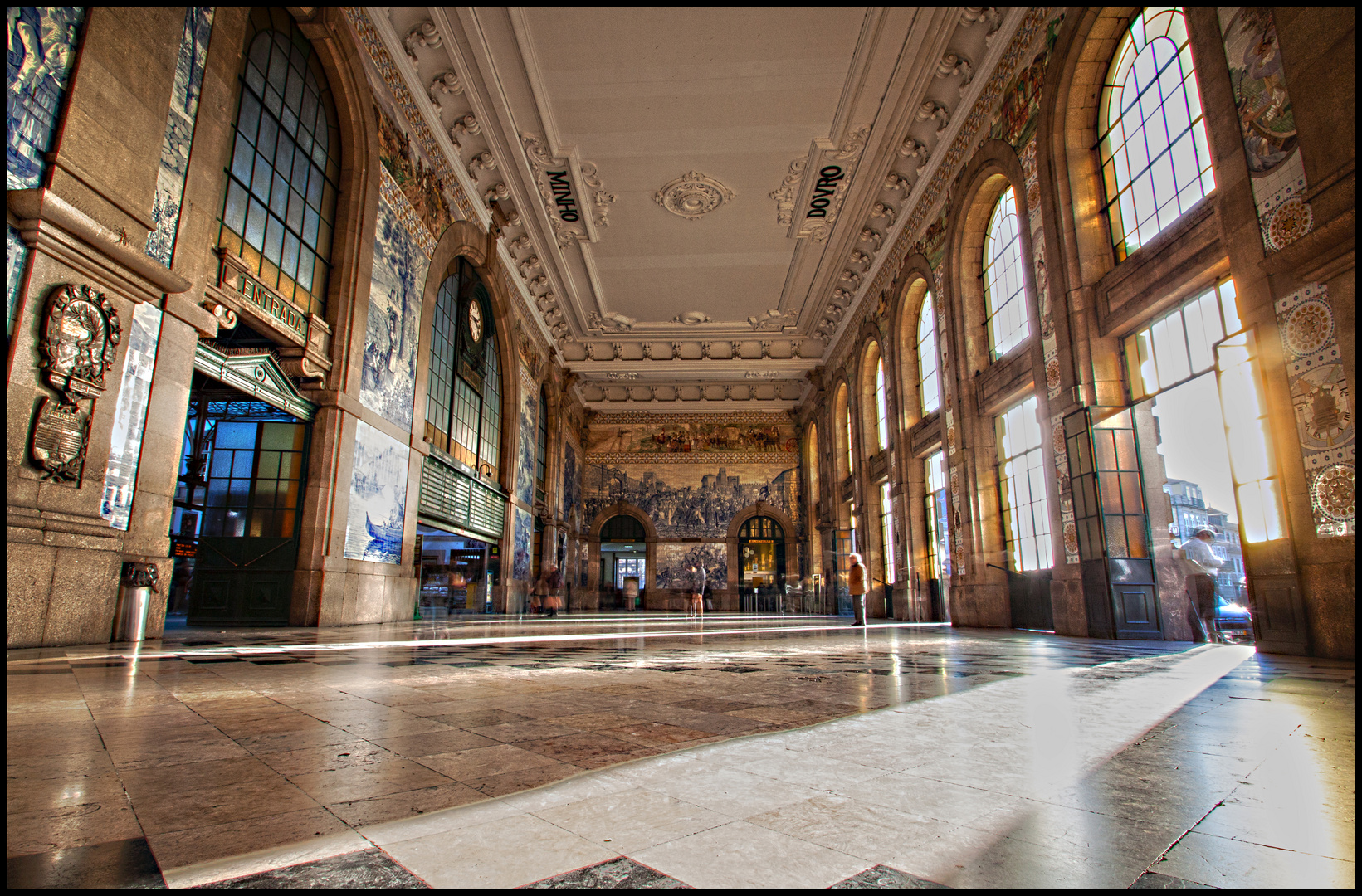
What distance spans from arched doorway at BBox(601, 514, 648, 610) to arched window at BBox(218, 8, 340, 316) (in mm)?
17859

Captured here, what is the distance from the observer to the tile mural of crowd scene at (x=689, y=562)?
26453mm

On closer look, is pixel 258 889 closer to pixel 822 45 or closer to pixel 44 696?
pixel 44 696

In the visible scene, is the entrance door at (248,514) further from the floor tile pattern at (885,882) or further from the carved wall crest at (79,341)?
the floor tile pattern at (885,882)

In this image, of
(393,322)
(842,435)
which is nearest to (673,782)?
(393,322)

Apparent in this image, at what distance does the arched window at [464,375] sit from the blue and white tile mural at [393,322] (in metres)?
1.01

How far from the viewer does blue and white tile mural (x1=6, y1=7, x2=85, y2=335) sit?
200 inches

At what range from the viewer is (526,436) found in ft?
62.6

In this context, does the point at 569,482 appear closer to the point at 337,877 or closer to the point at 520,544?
the point at 520,544

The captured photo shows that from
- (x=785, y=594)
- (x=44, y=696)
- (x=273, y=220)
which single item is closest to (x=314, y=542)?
(x=273, y=220)

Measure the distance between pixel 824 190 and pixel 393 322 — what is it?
30.4 feet

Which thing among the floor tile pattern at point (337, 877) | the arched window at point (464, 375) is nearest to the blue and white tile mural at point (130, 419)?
the floor tile pattern at point (337, 877)

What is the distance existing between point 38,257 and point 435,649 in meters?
4.11

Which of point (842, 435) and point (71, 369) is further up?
point (842, 435)

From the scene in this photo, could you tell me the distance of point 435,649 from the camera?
5824mm
